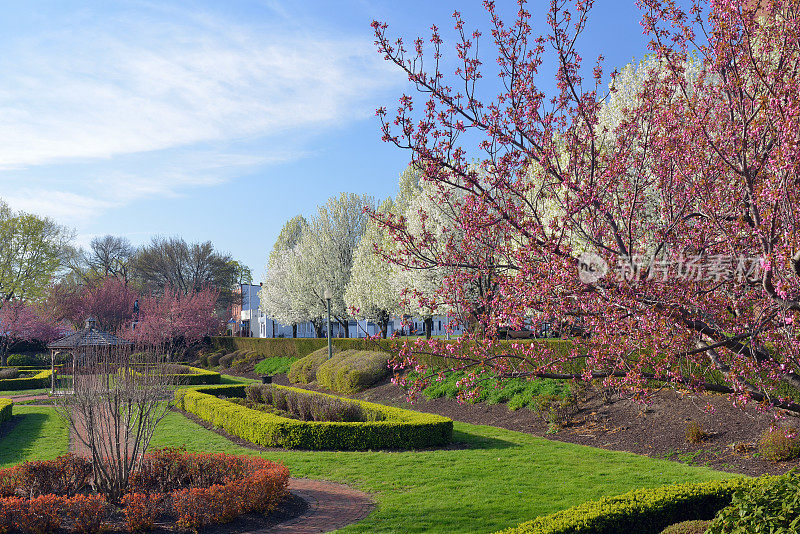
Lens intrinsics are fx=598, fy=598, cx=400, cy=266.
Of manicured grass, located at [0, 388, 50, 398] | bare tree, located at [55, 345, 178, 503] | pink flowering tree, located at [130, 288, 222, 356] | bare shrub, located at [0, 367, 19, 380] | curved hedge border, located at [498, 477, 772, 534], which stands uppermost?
pink flowering tree, located at [130, 288, 222, 356]

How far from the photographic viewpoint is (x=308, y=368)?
2620 cm

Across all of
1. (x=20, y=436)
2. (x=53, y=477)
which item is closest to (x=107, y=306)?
(x=20, y=436)

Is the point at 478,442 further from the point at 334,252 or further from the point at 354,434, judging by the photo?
the point at 334,252

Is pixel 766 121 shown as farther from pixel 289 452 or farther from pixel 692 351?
pixel 289 452

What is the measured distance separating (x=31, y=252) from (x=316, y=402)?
39740 mm

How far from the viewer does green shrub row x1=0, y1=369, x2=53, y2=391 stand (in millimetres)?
25312

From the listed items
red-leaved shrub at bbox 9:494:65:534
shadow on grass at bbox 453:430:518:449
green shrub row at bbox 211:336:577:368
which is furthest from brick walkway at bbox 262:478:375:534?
green shrub row at bbox 211:336:577:368

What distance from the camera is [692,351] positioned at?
15.2ft

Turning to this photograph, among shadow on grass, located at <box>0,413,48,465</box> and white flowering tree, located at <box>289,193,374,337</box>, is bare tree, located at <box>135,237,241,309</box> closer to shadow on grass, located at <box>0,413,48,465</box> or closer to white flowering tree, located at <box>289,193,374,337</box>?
white flowering tree, located at <box>289,193,374,337</box>

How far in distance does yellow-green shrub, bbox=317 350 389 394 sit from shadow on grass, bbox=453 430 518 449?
347 inches

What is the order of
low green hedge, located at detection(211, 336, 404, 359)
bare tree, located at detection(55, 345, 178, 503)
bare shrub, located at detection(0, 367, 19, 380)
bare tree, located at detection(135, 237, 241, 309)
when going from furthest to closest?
1. bare tree, located at detection(135, 237, 241, 309)
2. bare shrub, located at detection(0, 367, 19, 380)
3. low green hedge, located at detection(211, 336, 404, 359)
4. bare tree, located at detection(55, 345, 178, 503)

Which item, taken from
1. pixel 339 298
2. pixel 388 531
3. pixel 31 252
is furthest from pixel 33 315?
pixel 388 531

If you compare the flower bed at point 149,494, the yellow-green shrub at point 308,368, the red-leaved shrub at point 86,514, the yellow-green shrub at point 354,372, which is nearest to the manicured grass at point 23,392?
the yellow-green shrub at point 308,368

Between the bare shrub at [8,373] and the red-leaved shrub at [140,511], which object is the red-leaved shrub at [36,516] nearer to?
the red-leaved shrub at [140,511]
